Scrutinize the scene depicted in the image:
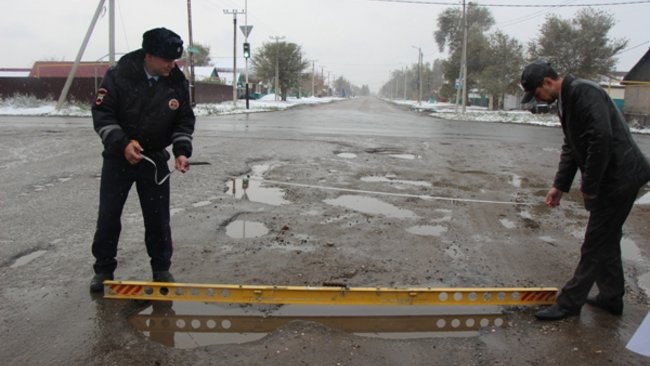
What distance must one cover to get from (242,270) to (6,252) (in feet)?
6.95

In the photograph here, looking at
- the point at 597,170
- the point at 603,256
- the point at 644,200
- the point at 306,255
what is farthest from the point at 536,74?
the point at 644,200

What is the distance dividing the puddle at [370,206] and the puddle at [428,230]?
45 centimetres

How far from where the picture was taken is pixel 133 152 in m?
3.30

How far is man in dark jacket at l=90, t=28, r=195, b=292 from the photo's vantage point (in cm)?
338

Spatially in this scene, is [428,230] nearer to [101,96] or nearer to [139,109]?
Answer: [139,109]

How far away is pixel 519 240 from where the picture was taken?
212 inches

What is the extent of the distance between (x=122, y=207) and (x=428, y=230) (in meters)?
3.28

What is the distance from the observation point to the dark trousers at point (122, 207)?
358 centimetres

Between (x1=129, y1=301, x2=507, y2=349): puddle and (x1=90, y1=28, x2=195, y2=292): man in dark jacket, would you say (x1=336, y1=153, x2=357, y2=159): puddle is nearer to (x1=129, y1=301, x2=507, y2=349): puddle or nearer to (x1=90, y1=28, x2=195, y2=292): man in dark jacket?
(x1=90, y1=28, x2=195, y2=292): man in dark jacket

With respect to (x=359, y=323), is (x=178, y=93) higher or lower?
higher

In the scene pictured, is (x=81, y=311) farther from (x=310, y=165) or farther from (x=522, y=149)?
(x=522, y=149)

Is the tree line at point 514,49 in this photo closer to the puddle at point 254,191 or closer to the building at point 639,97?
the building at point 639,97

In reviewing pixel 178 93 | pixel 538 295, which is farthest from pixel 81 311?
pixel 538 295

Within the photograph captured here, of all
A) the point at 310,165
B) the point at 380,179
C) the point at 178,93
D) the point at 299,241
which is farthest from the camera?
the point at 310,165
